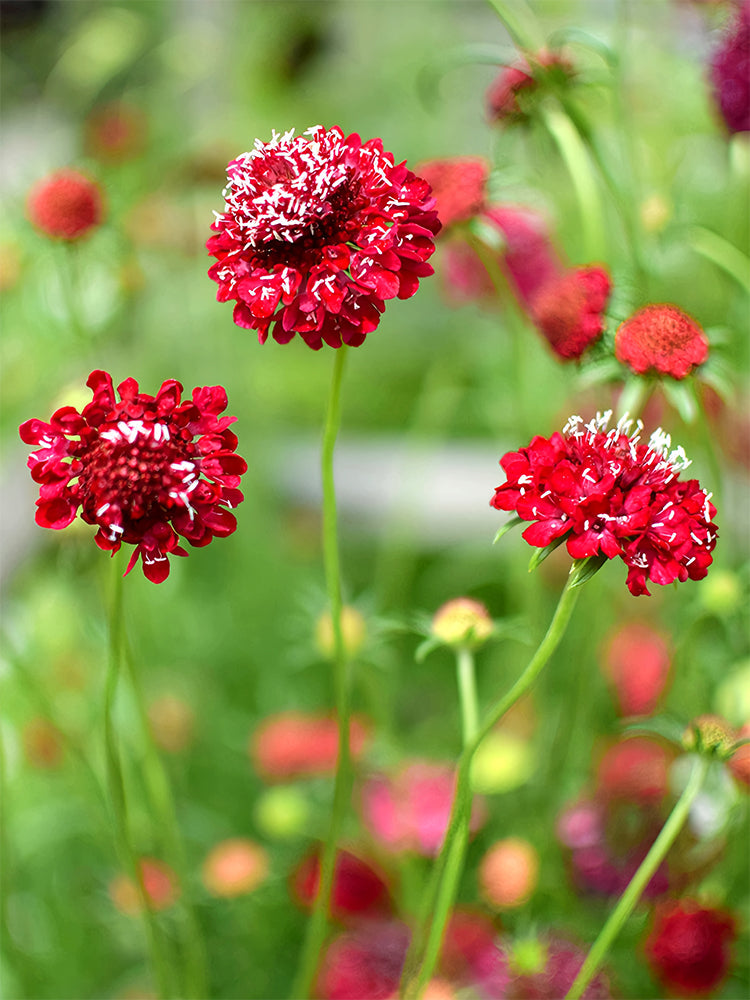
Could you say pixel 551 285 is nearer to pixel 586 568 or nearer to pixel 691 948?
pixel 586 568

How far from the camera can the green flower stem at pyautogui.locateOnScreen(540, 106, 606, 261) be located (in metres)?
0.54

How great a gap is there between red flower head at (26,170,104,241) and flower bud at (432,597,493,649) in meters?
0.33

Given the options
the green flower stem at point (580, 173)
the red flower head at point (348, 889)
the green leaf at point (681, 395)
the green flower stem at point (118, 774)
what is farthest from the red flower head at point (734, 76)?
the red flower head at point (348, 889)

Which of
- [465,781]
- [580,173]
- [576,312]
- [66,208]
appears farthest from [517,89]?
[465,781]

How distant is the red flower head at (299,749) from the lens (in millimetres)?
708

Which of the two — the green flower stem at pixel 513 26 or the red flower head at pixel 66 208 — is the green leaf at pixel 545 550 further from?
the red flower head at pixel 66 208

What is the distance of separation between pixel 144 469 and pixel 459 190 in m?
0.26

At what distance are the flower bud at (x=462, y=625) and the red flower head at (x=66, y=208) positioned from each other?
0.33 m

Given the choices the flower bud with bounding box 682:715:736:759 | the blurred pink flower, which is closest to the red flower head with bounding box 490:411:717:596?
the flower bud with bounding box 682:715:736:759

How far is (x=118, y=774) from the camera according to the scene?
0.42 meters

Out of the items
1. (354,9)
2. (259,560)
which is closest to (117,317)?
(259,560)

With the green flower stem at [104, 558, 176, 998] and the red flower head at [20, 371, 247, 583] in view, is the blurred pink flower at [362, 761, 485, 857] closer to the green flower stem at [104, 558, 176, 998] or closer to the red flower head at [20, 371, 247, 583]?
the green flower stem at [104, 558, 176, 998]

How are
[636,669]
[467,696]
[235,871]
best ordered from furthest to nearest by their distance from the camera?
[636,669] < [235,871] < [467,696]

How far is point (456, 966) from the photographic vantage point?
0.60 m
